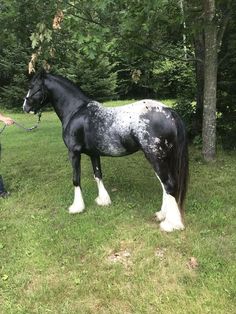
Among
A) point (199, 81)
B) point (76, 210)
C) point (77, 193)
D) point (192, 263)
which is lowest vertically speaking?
point (76, 210)

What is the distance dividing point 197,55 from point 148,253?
19.8 ft

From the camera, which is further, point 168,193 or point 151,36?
point 151,36

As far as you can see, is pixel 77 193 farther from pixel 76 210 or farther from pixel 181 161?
pixel 181 161

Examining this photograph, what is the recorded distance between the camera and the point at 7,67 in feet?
71.8

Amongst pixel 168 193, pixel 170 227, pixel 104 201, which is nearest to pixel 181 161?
pixel 168 193

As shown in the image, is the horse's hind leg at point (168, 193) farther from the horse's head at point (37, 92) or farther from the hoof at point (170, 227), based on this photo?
the horse's head at point (37, 92)

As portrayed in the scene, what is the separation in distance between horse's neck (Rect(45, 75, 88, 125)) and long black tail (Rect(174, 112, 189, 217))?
1781mm

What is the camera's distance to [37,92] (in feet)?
22.2

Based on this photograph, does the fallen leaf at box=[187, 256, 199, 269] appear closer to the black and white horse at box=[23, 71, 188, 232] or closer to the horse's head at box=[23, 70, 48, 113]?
the black and white horse at box=[23, 71, 188, 232]

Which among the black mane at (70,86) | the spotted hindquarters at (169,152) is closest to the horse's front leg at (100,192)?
the black mane at (70,86)

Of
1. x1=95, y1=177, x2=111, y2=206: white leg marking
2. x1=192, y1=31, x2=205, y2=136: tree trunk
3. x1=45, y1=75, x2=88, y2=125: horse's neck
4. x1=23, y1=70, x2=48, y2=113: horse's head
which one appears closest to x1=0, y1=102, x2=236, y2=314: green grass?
x1=95, y1=177, x2=111, y2=206: white leg marking

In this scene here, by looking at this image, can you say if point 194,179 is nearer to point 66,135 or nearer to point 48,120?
point 66,135

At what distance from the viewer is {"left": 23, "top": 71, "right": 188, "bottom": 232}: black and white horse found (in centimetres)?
558

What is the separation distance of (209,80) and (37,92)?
3519 mm
